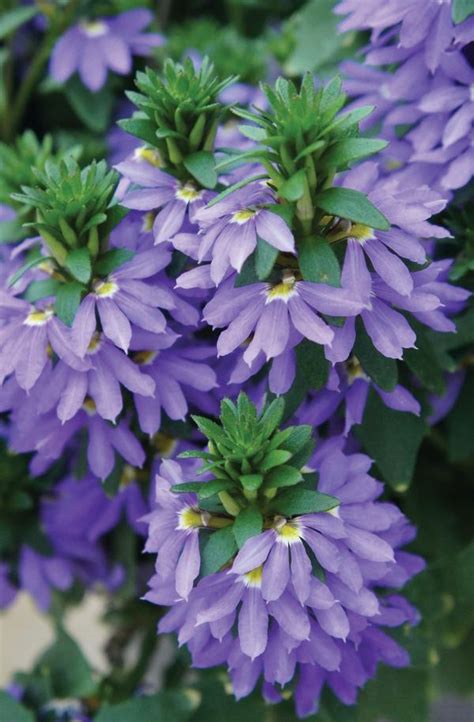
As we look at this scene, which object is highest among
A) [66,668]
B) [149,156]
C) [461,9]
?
[461,9]

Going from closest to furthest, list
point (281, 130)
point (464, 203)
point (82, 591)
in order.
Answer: point (281, 130) < point (464, 203) < point (82, 591)

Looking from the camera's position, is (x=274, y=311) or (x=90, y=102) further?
(x=90, y=102)

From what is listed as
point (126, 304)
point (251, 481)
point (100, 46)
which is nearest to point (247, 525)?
point (251, 481)

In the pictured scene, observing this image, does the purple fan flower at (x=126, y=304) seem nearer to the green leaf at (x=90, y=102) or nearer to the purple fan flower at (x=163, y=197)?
the purple fan flower at (x=163, y=197)

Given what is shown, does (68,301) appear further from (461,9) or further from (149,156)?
(461,9)

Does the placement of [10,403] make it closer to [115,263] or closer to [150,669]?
[115,263]

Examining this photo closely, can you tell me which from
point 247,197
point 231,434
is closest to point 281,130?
point 247,197
